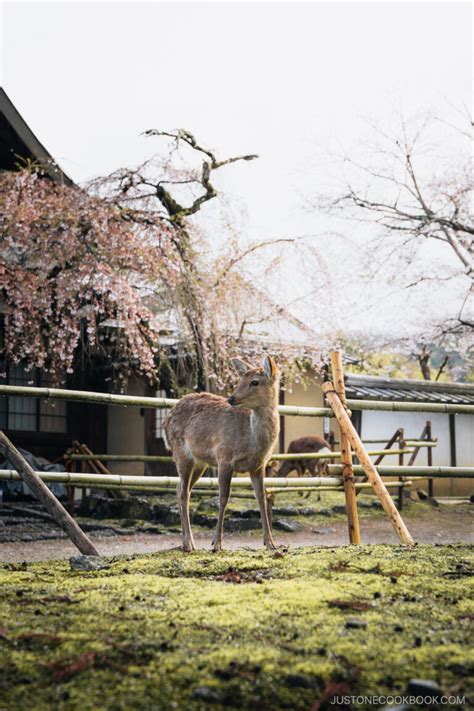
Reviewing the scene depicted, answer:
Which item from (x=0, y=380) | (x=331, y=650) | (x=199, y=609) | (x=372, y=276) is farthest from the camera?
(x=372, y=276)

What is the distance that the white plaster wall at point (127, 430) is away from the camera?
17359 millimetres

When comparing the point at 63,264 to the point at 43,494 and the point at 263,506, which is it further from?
the point at 43,494

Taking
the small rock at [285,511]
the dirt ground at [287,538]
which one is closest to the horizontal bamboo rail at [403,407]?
the dirt ground at [287,538]

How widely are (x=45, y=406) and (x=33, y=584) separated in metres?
12.2

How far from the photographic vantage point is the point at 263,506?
5656 millimetres

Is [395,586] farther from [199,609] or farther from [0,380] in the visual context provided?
[0,380]

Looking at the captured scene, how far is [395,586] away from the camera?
3.67m

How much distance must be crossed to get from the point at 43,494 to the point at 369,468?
8.86 ft

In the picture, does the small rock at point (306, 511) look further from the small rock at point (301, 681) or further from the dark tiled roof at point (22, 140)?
the small rock at point (301, 681)

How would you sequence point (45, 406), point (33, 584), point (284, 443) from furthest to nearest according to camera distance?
point (284, 443), point (45, 406), point (33, 584)

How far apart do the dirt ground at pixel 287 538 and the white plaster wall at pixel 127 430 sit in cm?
609

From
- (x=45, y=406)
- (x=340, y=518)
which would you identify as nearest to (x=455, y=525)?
(x=340, y=518)

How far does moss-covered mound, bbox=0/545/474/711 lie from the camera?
Result: 2.23 m

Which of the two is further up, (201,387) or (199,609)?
(201,387)
